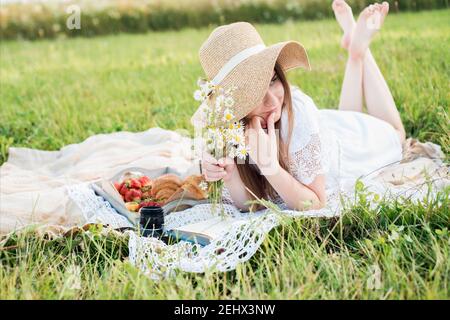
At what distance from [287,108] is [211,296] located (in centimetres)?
113

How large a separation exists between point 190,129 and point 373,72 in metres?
1.36

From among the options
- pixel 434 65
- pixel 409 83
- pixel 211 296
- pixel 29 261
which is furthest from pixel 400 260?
pixel 434 65

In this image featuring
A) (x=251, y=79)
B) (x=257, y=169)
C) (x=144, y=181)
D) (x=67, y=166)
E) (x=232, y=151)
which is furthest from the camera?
(x=67, y=166)

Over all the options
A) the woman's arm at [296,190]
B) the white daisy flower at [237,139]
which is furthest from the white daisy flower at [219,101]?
the woman's arm at [296,190]

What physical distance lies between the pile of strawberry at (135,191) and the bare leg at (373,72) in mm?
1454

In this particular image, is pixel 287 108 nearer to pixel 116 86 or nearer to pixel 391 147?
pixel 391 147

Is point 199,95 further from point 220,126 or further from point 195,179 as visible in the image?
point 195,179

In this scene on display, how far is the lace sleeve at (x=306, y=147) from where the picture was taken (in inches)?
128

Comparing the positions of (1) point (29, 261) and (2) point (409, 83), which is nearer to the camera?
(1) point (29, 261)

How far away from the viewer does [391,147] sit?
4090 millimetres

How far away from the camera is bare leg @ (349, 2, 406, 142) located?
4.19 m

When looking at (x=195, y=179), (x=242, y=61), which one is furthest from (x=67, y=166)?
(x=242, y=61)

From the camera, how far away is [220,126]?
307 cm

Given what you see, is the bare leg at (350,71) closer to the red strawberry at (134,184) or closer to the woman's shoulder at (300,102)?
the woman's shoulder at (300,102)
